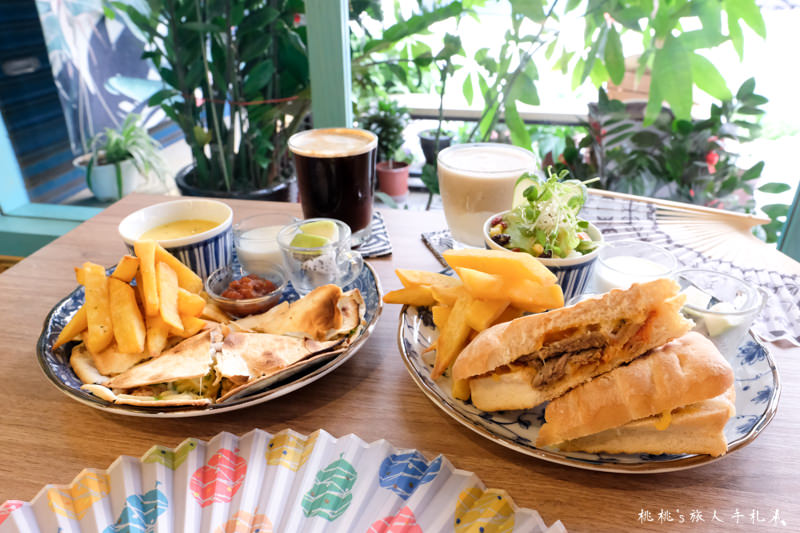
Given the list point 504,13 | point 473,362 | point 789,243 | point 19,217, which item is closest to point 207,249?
point 473,362

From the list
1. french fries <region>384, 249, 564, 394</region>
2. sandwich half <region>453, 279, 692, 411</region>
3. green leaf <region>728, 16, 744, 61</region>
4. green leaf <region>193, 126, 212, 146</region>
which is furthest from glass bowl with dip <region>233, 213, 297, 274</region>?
green leaf <region>728, 16, 744, 61</region>

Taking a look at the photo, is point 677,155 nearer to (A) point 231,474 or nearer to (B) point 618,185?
(B) point 618,185

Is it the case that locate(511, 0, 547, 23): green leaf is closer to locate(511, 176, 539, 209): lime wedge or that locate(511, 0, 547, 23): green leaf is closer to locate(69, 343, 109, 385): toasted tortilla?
locate(511, 176, 539, 209): lime wedge

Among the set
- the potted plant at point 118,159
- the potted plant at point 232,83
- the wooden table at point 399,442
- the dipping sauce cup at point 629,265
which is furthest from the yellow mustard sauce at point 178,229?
the potted plant at point 118,159

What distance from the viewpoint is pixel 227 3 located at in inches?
102

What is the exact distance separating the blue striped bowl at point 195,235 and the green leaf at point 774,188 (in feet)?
8.44

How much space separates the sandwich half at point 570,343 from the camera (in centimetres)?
89

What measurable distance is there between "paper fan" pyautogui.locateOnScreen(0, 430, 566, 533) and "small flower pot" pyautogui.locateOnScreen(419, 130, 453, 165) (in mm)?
2591

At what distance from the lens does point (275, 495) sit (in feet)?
2.73

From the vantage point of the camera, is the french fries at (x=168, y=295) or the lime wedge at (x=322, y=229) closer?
the french fries at (x=168, y=295)

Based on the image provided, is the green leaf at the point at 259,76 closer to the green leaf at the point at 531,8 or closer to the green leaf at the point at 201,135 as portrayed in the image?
the green leaf at the point at 201,135

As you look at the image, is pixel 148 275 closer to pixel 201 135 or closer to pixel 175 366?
pixel 175 366

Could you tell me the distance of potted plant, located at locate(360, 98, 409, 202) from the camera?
351 centimetres

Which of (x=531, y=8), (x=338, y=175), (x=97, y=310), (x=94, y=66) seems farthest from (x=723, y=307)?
(x=94, y=66)
